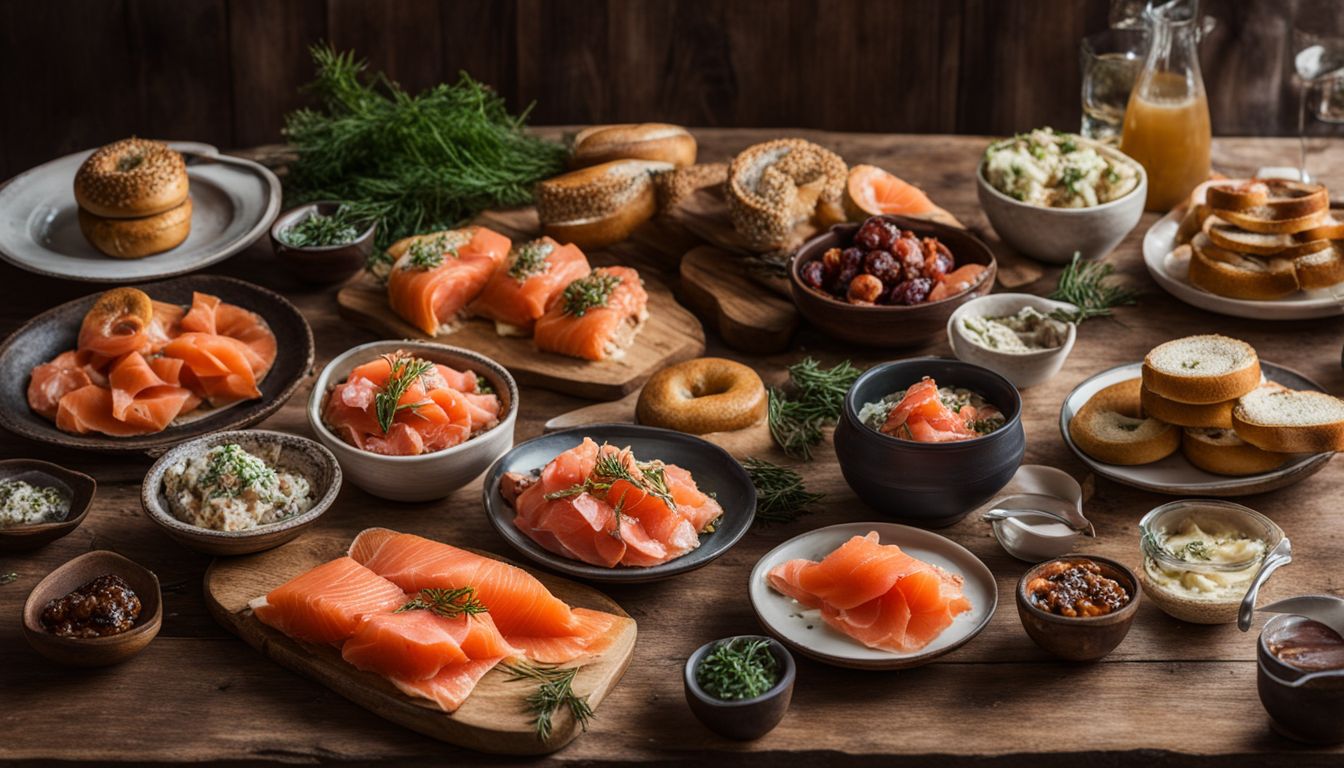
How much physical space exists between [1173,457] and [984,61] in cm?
332

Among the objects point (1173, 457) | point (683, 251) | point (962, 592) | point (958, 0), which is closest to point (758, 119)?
point (958, 0)

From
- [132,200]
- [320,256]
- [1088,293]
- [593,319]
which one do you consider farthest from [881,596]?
[132,200]

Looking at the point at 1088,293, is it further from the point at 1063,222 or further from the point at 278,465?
the point at 278,465

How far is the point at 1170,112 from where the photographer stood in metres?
4.52

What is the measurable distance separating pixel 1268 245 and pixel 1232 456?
1031 mm

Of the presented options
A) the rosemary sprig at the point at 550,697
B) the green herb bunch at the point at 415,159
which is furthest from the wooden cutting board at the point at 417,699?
the green herb bunch at the point at 415,159

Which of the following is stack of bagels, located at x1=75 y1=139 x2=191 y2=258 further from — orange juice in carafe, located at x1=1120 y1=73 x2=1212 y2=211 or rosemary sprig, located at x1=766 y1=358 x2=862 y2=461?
orange juice in carafe, located at x1=1120 y1=73 x2=1212 y2=211

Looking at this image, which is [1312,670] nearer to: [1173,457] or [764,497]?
[1173,457]

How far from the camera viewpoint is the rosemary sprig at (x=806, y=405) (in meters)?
3.57

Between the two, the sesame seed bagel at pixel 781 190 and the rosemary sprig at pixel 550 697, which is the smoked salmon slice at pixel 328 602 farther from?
the sesame seed bagel at pixel 781 190

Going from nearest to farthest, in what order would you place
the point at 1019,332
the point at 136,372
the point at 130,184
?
the point at 136,372 → the point at 1019,332 → the point at 130,184

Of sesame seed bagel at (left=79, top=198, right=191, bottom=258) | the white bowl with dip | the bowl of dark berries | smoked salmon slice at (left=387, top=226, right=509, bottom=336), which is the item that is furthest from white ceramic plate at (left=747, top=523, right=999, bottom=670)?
sesame seed bagel at (left=79, top=198, right=191, bottom=258)

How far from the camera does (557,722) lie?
260 centimetres

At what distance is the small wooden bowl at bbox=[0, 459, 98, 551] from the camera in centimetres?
312
